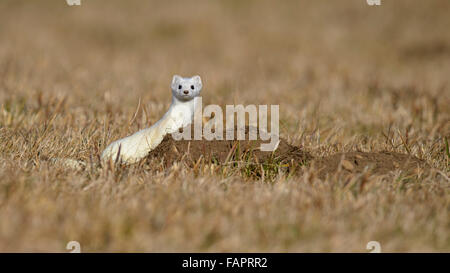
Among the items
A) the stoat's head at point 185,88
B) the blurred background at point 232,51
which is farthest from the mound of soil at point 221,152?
the blurred background at point 232,51

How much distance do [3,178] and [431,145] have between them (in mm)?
3331

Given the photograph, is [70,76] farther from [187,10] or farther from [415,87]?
[187,10]

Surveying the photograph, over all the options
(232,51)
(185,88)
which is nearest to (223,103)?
(185,88)

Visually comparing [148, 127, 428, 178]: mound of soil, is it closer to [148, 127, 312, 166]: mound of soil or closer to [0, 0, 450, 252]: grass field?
[148, 127, 312, 166]: mound of soil

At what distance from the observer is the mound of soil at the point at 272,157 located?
12.6 ft

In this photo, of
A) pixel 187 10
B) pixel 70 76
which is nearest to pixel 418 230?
pixel 70 76

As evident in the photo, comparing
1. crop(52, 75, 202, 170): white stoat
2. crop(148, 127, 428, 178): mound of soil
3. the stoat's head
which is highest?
the stoat's head

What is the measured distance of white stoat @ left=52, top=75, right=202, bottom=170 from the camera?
4.00 metres

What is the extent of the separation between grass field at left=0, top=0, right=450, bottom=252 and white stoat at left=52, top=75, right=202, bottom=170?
6.3 inches

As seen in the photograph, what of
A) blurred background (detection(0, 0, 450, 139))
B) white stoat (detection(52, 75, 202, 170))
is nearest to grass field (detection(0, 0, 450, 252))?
blurred background (detection(0, 0, 450, 139))

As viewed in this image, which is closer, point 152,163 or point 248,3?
point 152,163

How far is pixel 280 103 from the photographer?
692 centimetres

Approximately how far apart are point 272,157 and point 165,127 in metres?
0.82

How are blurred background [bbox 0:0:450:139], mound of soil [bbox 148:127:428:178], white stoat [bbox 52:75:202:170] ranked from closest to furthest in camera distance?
1. mound of soil [bbox 148:127:428:178]
2. white stoat [bbox 52:75:202:170]
3. blurred background [bbox 0:0:450:139]
